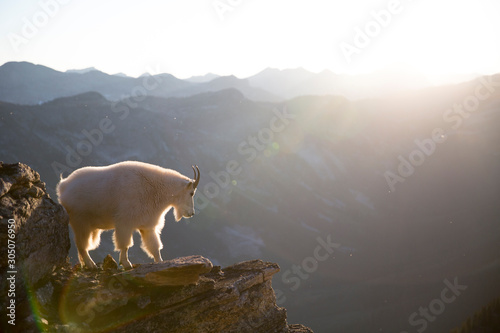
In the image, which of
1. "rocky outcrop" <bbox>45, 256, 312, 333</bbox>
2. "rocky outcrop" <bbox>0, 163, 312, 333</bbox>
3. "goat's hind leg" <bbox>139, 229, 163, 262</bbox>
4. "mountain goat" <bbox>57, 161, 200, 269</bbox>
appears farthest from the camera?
"goat's hind leg" <bbox>139, 229, 163, 262</bbox>

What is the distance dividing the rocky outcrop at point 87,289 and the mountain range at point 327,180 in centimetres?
5538

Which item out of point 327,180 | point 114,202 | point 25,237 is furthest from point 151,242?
point 327,180

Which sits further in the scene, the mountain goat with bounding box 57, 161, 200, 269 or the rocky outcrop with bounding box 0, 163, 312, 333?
the mountain goat with bounding box 57, 161, 200, 269

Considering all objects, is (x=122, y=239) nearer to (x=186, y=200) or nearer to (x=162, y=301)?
(x=162, y=301)

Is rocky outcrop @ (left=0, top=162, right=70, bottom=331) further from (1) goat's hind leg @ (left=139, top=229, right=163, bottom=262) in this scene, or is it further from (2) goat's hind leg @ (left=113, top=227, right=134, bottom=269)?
(1) goat's hind leg @ (left=139, top=229, right=163, bottom=262)

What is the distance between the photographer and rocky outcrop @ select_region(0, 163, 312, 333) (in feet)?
24.7

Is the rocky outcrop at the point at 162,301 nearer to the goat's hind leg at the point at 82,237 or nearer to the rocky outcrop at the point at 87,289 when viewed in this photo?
the rocky outcrop at the point at 87,289

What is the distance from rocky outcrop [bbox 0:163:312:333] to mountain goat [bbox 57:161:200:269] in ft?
1.21

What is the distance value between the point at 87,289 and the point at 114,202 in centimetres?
210

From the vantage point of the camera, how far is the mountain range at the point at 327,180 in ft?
256

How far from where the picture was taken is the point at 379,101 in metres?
160

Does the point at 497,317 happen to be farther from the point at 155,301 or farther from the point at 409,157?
the point at 409,157

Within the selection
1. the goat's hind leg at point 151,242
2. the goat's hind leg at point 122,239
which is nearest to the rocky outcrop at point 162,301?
the goat's hind leg at point 122,239

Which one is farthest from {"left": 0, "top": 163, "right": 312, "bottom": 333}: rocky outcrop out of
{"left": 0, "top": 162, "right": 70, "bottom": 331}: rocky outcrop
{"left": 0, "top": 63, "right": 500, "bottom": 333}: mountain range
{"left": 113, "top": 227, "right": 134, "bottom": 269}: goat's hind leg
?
{"left": 0, "top": 63, "right": 500, "bottom": 333}: mountain range
